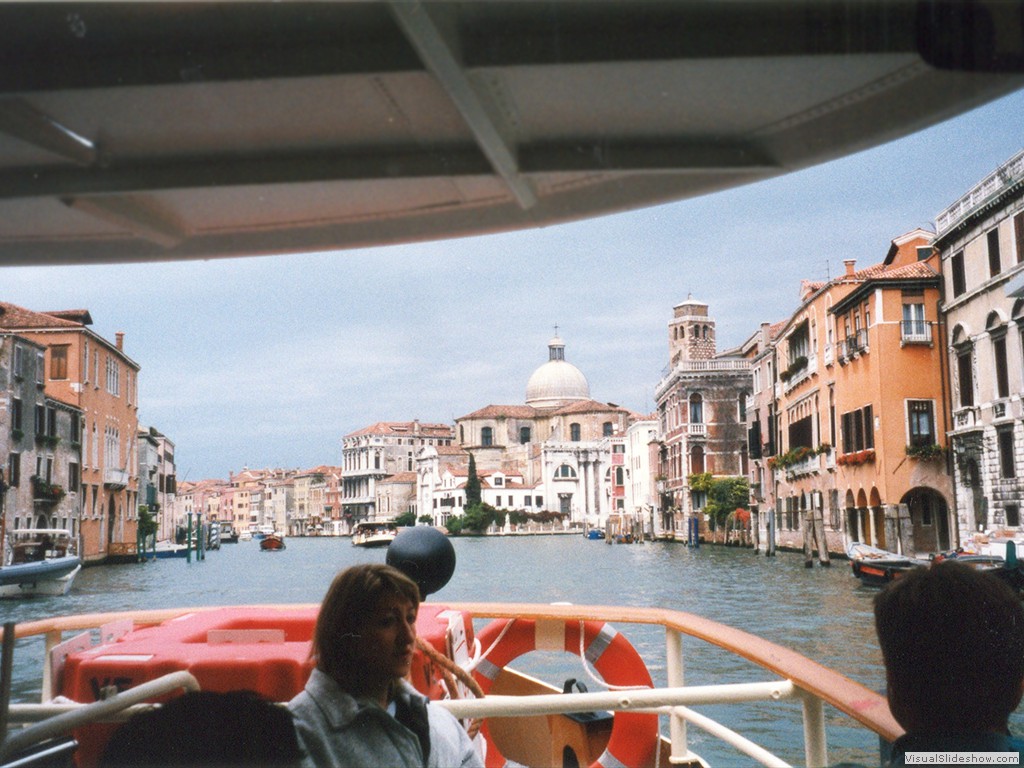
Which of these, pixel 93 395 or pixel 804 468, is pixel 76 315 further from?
pixel 804 468

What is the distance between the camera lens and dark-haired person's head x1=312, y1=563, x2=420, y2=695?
3.70 ft

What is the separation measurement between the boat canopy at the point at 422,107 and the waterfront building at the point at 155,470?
1.83ft

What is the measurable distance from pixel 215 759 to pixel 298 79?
0.71 metres

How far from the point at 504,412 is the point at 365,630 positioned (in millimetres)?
69636

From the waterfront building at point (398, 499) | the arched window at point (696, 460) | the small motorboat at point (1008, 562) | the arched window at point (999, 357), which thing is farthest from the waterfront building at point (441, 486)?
the arched window at point (999, 357)

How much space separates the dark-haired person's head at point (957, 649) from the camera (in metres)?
0.92

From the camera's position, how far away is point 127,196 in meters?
1.29

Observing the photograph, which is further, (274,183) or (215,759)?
(274,183)

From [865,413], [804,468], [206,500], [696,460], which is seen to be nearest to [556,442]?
[696,460]

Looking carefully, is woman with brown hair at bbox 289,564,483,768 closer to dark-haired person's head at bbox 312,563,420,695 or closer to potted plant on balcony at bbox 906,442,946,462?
dark-haired person's head at bbox 312,563,420,695

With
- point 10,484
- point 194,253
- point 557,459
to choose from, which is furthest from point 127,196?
point 557,459

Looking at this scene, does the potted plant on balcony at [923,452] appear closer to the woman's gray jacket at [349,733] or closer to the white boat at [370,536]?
the woman's gray jacket at [349,733]

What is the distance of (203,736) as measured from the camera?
0.87m

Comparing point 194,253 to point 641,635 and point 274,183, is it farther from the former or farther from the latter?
point 641,635
